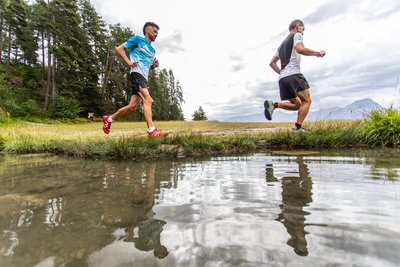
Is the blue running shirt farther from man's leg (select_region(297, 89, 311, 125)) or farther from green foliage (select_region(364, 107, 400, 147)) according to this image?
green foliage (select_region(364, 107, 400, 147))

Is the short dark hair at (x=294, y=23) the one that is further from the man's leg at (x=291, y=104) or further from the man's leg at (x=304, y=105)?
the man's leg at (x=291, y=104)

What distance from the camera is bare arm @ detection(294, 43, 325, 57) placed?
5.14 metres

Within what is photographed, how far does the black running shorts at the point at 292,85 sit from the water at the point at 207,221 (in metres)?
3.57

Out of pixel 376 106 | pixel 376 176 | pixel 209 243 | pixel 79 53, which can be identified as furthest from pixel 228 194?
pixel 79 53

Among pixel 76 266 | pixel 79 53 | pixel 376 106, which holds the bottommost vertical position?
pixel 76 266

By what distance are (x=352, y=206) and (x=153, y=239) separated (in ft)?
3.48

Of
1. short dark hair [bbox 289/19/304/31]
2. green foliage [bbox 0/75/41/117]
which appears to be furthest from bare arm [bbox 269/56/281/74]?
green foliage [bbox 0/75/41/117]

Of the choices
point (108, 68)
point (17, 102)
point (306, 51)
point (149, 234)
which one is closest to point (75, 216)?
point (149, 234)

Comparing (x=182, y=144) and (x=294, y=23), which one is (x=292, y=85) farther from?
(x=182, y=144)

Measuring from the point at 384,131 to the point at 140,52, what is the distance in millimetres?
4951

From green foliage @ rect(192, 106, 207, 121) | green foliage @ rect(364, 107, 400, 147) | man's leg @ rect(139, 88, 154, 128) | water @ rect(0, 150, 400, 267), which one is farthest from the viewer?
green foliage @ rect(192, 106, 207, 121)

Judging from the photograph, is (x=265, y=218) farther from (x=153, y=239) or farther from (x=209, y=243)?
(x=153, y=239)

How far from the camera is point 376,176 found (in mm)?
2020

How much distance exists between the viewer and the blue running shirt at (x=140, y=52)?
518 cm
